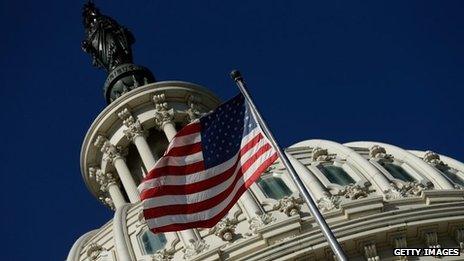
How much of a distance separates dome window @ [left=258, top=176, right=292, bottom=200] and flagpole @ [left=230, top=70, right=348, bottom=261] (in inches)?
429

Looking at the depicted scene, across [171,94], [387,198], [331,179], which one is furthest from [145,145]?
[387,198]

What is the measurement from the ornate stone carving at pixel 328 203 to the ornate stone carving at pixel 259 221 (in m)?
1.34

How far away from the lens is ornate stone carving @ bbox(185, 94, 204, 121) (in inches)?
1654

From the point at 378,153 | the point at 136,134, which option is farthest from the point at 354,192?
the point at 136,134

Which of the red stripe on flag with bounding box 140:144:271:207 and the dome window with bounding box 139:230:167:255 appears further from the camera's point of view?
the dome window with bounding box 139:230:167:255

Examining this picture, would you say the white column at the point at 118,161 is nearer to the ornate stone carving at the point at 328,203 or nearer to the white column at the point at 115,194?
the white column at the point at 115,194

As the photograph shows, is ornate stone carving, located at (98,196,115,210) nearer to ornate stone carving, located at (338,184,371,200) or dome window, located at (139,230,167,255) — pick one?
dome window, located at (139,230,167,255)

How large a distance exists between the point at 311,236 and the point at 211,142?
607 cm

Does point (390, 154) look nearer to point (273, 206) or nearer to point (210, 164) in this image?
point (273, 206)

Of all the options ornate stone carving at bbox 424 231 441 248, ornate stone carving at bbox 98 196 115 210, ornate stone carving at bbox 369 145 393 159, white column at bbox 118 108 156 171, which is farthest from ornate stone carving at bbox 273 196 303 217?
ornate stone carving at bbox 98 196 115 210

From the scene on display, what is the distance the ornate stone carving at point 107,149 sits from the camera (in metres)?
41.8

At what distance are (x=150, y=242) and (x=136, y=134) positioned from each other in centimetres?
1024

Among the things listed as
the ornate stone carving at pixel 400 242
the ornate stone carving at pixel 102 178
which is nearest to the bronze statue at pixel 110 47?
the ornate stone carving at pixel 102 178

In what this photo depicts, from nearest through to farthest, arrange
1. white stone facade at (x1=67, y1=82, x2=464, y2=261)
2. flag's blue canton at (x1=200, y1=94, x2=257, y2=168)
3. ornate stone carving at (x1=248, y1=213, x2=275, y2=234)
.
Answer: flag's blue canton at (x1=200, y1=94, x2=257, y2=168) → white stone facade at (x1=67, y1=82, x2=464, y2=261) → ornate stone carving at (x1=248, y1=213, x2=275, y2=234)
